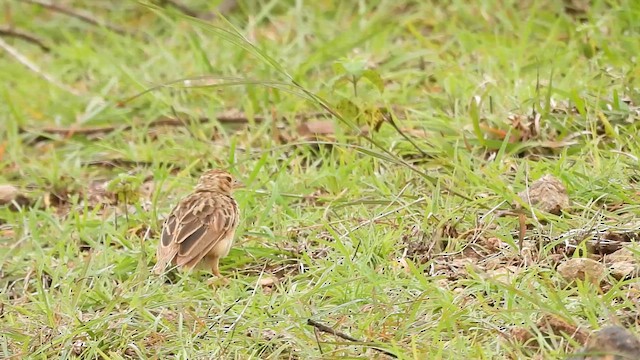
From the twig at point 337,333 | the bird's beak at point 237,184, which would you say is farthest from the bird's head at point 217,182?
the twig at point 337,333

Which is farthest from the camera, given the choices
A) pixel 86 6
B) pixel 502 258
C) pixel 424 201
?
pixel 86 6

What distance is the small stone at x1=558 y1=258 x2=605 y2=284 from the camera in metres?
5.14

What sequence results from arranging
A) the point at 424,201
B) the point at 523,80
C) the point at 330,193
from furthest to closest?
the point at 523,80 → the point at 330,193 → the point at 424,201

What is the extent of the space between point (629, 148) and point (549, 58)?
1593 mm

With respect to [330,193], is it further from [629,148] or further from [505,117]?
[629,148]

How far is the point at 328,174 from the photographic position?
6809 millimetres

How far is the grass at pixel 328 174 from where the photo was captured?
201 inches

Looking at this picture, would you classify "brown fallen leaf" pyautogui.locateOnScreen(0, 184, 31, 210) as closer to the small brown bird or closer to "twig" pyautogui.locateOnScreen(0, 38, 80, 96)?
the small brown bird

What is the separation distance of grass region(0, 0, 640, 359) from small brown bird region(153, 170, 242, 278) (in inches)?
3.8

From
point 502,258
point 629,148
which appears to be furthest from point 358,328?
point 629,148

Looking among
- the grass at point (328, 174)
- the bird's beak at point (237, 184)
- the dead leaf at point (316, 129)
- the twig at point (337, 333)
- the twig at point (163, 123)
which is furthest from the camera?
the twig at point (163, 123)

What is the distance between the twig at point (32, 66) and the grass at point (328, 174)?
0.16 feet

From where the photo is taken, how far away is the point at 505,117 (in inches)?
275

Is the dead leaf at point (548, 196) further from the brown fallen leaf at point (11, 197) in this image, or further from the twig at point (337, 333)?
the brown fallen leaf at point (11, 197)
